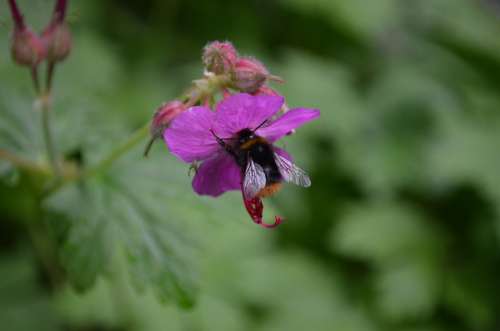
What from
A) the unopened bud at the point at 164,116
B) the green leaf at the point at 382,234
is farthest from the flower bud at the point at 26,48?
the green leaf at the point at 382,234

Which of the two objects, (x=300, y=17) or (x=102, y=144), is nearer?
(x=102, y=144)

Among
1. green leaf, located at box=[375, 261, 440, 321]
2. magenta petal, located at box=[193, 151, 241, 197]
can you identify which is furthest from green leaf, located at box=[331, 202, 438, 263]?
magenta petal, located at box=[193, 151, 241, 197]

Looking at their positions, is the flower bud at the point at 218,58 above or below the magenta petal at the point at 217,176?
above

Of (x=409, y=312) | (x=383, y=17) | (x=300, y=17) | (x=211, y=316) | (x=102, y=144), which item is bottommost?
(x=211, y=316)

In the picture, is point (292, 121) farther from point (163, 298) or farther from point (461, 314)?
point (461, 314)

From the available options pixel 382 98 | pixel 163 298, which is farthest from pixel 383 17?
pixel 163 298

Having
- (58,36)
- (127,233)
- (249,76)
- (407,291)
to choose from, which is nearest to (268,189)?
(249,76)

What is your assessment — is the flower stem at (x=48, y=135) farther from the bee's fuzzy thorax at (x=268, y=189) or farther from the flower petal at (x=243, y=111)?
the bee's fuzzy thorax at (x=268, y=189)

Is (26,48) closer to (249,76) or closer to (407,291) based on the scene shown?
(249,76)

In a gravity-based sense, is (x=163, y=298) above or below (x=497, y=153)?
below
